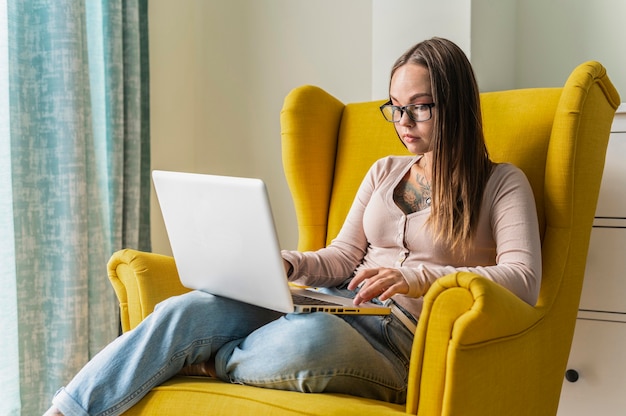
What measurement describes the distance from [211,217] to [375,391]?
1.30 ft

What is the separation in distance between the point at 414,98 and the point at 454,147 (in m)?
0.12

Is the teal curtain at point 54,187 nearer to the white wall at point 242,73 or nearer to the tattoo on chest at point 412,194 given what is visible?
the white wall at point 242,73

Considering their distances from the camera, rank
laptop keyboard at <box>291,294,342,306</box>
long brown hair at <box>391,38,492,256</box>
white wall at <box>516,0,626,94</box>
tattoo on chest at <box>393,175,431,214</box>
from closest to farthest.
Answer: laptop keyboard at <box>291,294,342,306</box>, long brown hair at <box>391,38,492,256</box>, tattoo on chest at <box>393,175,431,214</box>, white wall at <box>516,0,626,94</box>

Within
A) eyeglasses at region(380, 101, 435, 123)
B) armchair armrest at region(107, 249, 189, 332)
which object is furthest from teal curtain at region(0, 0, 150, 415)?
eyeglasses at region(380, 101, 435, 123)

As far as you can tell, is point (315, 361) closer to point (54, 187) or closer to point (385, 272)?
point (385, 272)

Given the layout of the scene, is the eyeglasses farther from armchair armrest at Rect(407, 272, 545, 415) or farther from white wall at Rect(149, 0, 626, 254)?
white wall at Rect(149, 0, 626, 254)

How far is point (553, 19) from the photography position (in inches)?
88.4

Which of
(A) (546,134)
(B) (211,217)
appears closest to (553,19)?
(A) (546,134)

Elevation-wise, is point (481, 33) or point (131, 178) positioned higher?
point (481, 33)

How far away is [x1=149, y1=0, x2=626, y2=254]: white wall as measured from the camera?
7.22 ft

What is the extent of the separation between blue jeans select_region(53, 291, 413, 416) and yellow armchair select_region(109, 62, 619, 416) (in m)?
0.03

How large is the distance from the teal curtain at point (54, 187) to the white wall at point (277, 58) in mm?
333

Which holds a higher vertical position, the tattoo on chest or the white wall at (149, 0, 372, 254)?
the white wall at (149, 0, 372, 254)

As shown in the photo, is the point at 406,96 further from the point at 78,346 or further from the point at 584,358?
the point at 78,346
